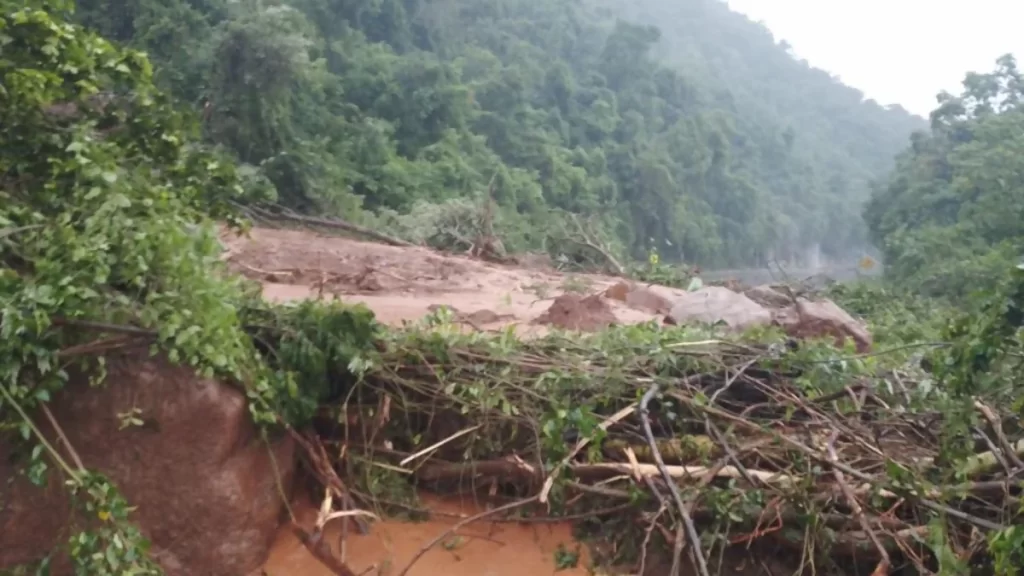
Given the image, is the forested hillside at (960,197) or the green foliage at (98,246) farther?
the forested hillside at (960,197)

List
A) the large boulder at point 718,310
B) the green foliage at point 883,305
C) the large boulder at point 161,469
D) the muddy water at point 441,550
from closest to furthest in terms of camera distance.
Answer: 1. the large boulder at point 161,469
2. the muddy water at point 441,550
3. the large boulder at point 718,310
4. the green foliage at point 883,305

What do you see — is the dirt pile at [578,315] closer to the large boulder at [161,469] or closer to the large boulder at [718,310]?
the large boulder at [718,310]

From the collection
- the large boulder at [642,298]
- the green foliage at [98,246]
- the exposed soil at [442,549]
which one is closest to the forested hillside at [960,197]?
the large boulder at [642,298]

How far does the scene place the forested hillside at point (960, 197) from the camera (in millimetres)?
17312

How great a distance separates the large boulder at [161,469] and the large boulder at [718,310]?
378cm

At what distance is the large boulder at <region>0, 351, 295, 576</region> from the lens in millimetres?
3453

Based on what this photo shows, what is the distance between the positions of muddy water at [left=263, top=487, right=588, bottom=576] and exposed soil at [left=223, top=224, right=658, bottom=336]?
96.9 inches

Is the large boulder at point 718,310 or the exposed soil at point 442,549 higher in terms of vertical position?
the large boulder at point 718,310

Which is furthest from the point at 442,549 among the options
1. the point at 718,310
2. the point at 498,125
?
the point at 498,125

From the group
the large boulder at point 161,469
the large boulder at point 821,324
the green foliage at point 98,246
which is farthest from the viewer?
the large boulder at point 821,324

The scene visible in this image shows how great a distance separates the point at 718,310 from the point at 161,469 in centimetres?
450

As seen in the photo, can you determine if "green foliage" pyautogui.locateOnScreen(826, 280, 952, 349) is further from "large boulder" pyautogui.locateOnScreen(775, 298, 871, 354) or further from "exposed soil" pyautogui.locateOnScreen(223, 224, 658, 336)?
"large boulder" pyautogui.locateOnScreen(775, 298, 871, 354)

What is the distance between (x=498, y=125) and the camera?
85.5 ft

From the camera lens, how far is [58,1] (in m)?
3.93
